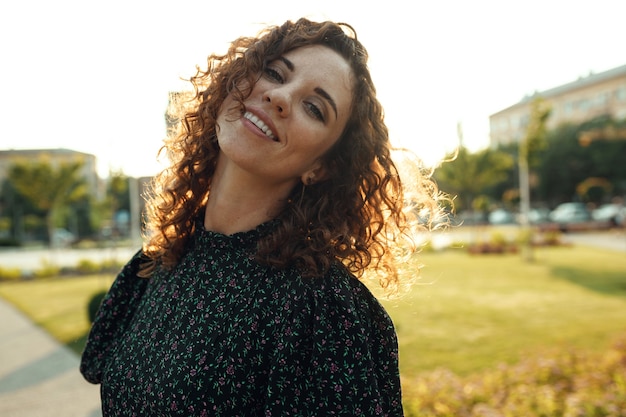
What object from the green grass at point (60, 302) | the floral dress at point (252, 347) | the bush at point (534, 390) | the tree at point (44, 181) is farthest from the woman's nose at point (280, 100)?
the tree at point (44, 181)

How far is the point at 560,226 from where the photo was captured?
93.3 ft

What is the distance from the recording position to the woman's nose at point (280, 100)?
1.41m

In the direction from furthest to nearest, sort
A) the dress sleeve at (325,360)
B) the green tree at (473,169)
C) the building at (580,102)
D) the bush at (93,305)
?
the building at (580,102) < the green tree at (473,169) < the bush at (93,305) < the dress sleeve at (325,360)

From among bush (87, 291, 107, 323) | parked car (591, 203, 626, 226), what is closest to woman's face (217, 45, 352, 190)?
bush (87, 291, 107, 323)

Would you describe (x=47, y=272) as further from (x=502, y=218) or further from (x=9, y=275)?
(x=502, y=218)

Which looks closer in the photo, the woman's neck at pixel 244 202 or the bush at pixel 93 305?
the woman's neck at pixel 244 202

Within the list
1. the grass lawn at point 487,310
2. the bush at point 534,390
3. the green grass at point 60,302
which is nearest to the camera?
the bush at point 534,390

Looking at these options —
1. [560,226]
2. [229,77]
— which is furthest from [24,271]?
[560,226]

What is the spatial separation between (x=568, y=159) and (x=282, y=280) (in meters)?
45.9

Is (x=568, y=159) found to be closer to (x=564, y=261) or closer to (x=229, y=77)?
(x=564, y=261)

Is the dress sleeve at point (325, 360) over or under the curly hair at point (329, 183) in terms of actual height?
under

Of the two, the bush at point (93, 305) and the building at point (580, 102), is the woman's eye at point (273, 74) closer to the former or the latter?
the bush at point (93, 305)

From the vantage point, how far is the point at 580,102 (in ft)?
172

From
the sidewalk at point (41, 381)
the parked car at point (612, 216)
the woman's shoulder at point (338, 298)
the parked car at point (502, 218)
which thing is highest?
the woman's shoulder at point (338, 298)
